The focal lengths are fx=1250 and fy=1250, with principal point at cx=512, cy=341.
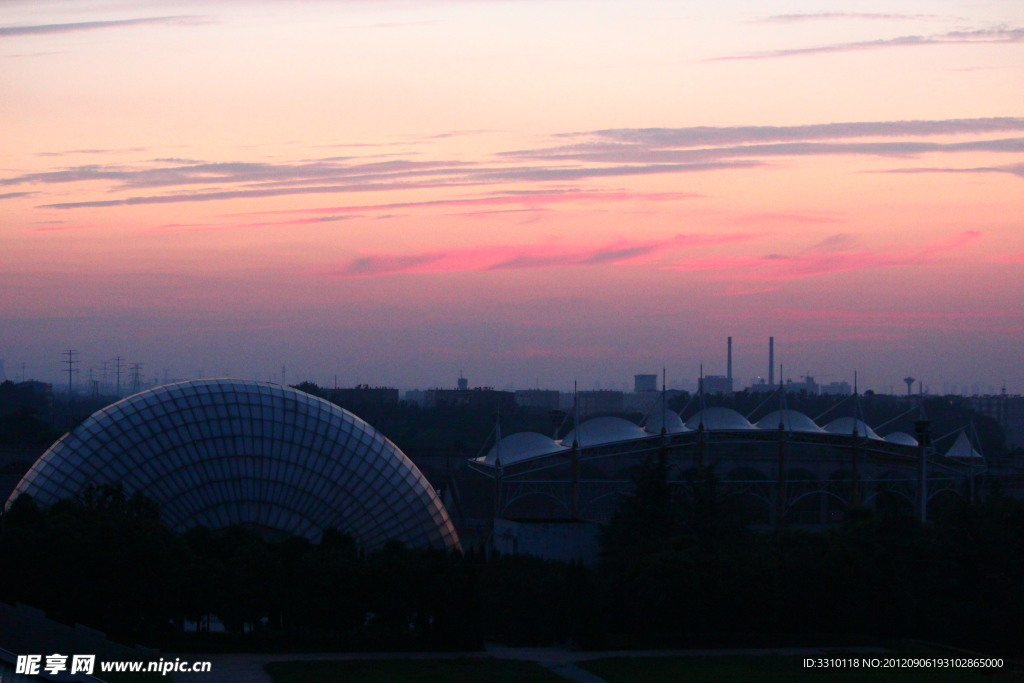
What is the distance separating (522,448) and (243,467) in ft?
81.9

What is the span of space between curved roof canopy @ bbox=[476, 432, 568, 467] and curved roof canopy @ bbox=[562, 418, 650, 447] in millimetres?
984

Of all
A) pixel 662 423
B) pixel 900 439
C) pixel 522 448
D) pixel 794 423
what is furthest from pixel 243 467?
pixel 900 439

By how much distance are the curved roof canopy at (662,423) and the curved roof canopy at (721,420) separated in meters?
0.81

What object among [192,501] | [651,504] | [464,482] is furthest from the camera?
[464,482]

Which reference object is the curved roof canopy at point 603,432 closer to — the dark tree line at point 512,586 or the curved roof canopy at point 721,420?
the curved roof canopy at point 721,420

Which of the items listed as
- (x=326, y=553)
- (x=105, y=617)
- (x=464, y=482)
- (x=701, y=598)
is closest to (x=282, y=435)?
(x=326, y=553)

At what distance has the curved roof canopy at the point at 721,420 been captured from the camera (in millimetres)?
66750

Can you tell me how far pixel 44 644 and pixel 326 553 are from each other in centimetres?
1084

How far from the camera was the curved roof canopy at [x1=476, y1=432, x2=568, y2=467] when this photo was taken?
61.9 meters

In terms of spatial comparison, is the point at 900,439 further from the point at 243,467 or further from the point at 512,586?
the point at 243,467

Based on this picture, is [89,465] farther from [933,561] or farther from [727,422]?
[727,422]

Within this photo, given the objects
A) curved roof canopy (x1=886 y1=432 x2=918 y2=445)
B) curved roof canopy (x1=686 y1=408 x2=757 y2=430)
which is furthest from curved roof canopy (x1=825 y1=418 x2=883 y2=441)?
curved roof canopy (x1=686 y1=408 x2=757 y2=430)

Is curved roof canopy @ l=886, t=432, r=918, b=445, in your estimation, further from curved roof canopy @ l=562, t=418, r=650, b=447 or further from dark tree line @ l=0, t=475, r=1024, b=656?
dark tree line @ l=0, t=475, r=1024, b=656

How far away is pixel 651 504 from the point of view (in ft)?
157
